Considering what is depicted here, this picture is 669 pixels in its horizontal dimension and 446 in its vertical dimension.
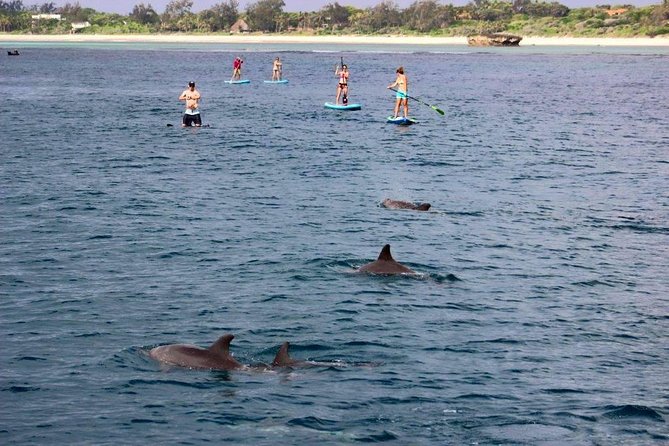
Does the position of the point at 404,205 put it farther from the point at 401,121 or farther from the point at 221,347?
the point at 401,121

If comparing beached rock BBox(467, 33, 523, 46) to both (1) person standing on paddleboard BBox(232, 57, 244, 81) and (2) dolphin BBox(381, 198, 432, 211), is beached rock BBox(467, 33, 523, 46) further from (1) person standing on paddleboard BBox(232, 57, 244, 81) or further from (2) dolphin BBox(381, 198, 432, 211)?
(2) dolphin BBox(381, 198, 432, 211)

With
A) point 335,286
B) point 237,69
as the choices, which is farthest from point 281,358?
point 237,69

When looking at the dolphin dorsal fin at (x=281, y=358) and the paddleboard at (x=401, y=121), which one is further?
the paddleboard at (x=401, y=121)

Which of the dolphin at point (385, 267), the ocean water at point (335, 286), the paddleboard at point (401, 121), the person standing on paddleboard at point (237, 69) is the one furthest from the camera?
the person standing on paddleboard at point (237, 69)

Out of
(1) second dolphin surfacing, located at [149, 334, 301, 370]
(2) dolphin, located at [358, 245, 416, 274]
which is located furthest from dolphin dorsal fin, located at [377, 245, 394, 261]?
(1) second dolphin surfacing, located at [149, 334, 301, 370]

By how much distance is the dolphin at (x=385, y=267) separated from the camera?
21719mm

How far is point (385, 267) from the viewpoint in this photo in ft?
71.3

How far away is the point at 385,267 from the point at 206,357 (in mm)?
6415

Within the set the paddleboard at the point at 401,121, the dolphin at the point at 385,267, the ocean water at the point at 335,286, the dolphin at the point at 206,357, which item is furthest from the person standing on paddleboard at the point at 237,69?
the dolphin at the point at 206,357

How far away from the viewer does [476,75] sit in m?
98.3

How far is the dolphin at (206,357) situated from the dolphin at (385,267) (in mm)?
5982

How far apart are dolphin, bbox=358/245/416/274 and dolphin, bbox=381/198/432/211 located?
697 cm

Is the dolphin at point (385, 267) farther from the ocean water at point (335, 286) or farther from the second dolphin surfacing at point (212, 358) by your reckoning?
the second dolphin surfacing at point (212, 358)

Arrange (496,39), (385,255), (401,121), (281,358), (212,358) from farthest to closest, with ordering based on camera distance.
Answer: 1. (496,39)
2. (401,121)
3. (385,255)
4. (281,358)
5. (212,358)
